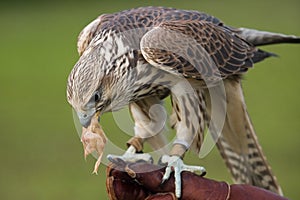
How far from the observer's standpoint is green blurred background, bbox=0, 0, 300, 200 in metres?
8.02

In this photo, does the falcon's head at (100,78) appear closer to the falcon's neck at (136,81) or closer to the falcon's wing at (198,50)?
the falcon's neck at (136,81)

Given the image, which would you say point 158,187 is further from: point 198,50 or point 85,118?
point 198,50

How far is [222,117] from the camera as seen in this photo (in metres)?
4.43

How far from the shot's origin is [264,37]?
14.2ft

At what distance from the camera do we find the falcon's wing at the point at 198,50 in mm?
3848

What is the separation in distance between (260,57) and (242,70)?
0.46 ft

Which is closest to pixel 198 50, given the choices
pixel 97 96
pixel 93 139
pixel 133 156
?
pixel 133 156

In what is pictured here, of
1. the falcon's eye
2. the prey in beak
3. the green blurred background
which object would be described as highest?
the falcon's eye

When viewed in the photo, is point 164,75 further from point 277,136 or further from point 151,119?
point 277,136

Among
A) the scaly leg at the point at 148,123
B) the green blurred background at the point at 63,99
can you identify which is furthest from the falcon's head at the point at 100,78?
the green blurred background at the point at 63,99

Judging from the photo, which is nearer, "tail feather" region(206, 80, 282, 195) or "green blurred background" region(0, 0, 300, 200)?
"tail feather" region(206, 80, 282, 195)

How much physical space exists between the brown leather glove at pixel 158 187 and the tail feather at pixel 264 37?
101 cm

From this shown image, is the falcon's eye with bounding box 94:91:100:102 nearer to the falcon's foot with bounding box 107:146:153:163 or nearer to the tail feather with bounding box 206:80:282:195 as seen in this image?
the falcon's foot with bounding box 107:146:153:163

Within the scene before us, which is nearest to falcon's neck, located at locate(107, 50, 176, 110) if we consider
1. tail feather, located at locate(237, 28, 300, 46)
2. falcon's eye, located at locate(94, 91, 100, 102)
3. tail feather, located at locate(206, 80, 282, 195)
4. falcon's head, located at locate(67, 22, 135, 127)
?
falcon's head, located at locate(67, 22, 135, 127)
